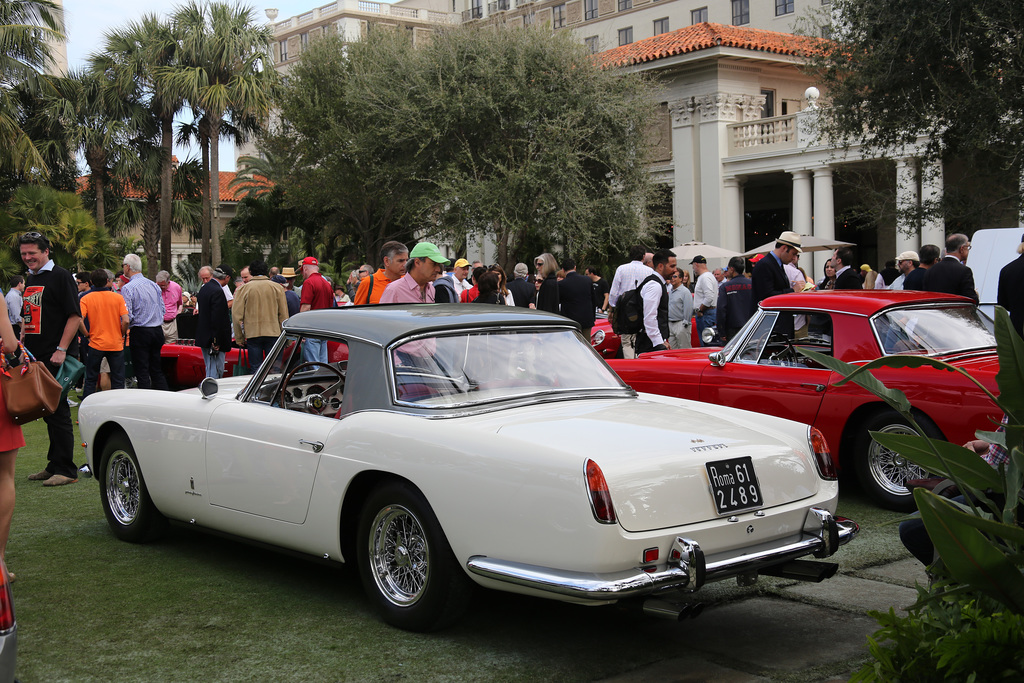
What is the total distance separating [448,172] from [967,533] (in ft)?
85.9

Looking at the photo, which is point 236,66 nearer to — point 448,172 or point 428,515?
point 448,172

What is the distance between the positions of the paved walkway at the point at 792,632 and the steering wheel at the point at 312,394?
2.13 m

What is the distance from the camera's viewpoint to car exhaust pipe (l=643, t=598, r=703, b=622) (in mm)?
3796

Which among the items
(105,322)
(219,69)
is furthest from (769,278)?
(219,69)

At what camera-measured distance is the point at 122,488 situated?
6.36 m

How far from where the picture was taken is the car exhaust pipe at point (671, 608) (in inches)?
149

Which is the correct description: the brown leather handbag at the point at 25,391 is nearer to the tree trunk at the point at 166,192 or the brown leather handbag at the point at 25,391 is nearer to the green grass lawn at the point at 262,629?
the green grass lawn at the point at 262,629

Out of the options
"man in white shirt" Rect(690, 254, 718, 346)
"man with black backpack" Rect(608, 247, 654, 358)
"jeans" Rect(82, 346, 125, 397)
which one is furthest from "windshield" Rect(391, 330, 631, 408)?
"man in white shirt" Rect(690, 254, 718, 346)

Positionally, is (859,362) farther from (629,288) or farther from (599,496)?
(629,288)

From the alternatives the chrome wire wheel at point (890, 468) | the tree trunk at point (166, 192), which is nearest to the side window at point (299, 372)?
the chrome wire wheel at point (890, 468)

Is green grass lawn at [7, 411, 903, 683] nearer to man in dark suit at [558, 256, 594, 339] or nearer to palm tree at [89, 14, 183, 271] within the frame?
man in dark suit at [558, 256, 594, 339]

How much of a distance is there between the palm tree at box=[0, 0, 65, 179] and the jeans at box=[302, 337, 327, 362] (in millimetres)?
24447

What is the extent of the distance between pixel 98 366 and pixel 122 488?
6180mm

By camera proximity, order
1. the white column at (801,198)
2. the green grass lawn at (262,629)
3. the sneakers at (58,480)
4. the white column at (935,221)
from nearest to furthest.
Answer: the green grass lawn at (262,629), the sneakers at (58,480), the white column at (935,221), the white column at (801,198)
